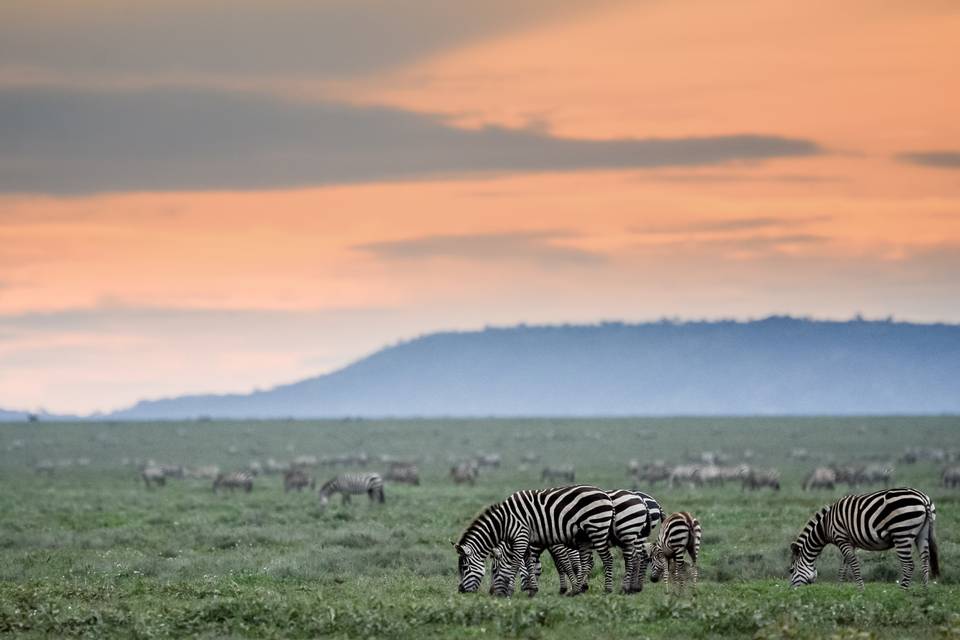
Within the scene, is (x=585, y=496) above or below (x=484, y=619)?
above

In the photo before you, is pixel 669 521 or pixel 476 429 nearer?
pixel 669 521

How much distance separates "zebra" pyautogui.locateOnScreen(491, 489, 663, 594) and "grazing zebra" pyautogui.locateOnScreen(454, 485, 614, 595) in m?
0.22

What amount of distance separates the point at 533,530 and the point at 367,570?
6469 millimetres

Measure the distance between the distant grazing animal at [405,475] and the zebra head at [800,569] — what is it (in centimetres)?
3724

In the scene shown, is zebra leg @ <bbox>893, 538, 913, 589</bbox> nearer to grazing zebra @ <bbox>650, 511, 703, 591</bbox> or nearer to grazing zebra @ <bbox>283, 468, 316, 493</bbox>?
grazing zebra @ <bbox>650, 511, 703, 591</bbox>

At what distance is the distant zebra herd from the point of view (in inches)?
877

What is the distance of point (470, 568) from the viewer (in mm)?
22578

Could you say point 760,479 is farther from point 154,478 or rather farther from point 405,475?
point 154,478

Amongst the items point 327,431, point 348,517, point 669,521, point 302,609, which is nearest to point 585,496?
point 669,521

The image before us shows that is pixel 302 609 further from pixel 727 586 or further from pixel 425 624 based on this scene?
pixel 727 586

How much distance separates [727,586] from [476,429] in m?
114

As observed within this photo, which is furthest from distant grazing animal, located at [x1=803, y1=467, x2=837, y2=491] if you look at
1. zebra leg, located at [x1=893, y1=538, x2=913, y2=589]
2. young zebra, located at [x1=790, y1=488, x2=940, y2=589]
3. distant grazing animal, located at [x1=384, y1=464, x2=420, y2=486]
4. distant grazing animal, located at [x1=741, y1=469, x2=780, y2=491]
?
zebra leg, located at [x1=893, y1=538, x2=913, y2=589]

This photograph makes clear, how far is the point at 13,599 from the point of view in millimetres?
20500

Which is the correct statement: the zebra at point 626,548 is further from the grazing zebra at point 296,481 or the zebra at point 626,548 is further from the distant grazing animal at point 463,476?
the distant grazing animal at point 463,476
